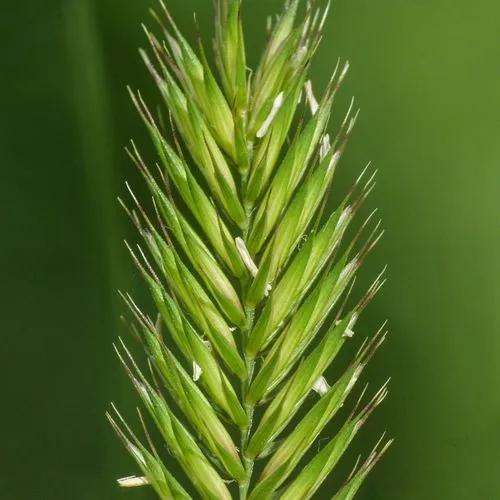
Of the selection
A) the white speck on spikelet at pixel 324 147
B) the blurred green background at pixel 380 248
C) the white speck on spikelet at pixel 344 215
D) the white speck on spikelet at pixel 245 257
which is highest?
the white speck on spikelet at pixel 324 147

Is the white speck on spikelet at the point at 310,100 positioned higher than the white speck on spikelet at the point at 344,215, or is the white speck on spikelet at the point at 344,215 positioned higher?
the white speck on spikelet at the point at 310,100

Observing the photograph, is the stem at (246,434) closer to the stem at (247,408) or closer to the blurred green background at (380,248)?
the stem at (247,408)

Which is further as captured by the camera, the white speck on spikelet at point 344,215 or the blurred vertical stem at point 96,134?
the blurred vertical stem at point 96,134

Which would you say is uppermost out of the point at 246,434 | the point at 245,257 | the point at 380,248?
the point at 245,257

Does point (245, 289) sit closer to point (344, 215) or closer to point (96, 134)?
point (344, 215)

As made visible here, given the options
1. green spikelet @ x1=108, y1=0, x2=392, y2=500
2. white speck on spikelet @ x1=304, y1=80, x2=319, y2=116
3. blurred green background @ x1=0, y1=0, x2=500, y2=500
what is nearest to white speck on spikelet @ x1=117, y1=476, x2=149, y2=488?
green spikelet @ x1=108, y1=0, x2=392, y2=500

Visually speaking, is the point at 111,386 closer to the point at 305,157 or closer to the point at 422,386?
the point at 422,386

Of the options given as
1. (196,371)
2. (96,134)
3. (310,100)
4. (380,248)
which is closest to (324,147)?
(310,100)

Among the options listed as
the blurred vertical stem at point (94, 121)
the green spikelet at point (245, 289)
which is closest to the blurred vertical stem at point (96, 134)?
the blurred vertical stem at point (94, 121)
